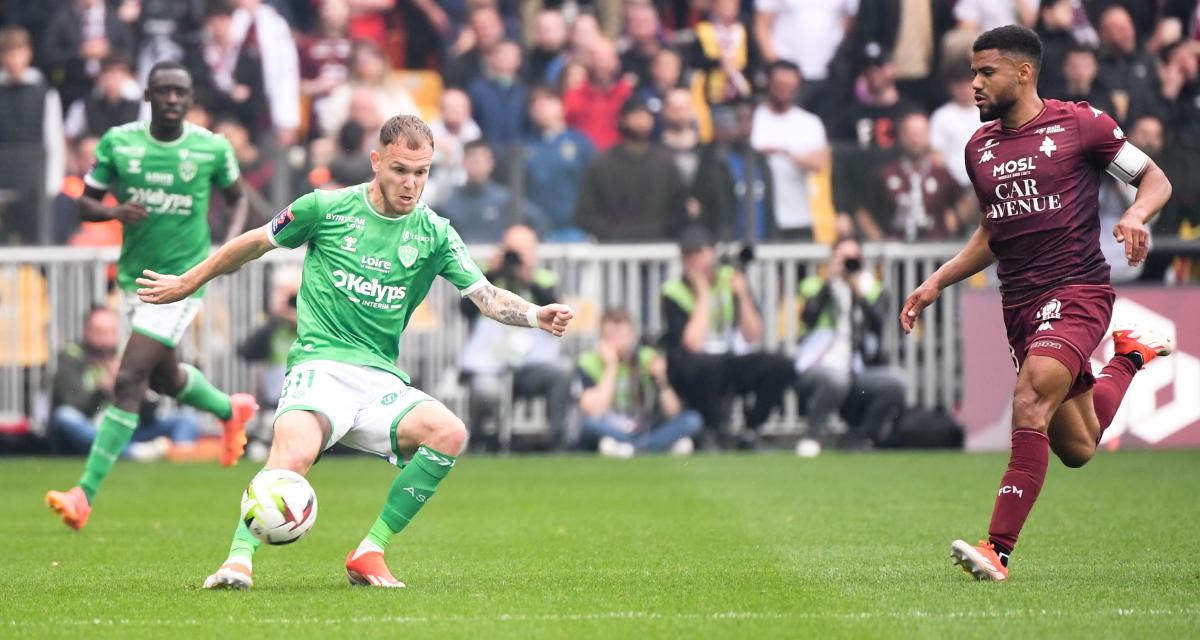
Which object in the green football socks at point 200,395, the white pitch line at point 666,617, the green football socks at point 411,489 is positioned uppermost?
the green football socks at point 411,489

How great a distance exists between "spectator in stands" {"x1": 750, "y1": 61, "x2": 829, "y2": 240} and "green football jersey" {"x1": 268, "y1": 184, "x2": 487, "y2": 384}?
10365 millimetres

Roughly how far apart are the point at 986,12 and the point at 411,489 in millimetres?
13582

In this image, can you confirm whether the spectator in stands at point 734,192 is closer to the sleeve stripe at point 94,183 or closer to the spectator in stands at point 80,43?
the spectator in stands at point 80,43

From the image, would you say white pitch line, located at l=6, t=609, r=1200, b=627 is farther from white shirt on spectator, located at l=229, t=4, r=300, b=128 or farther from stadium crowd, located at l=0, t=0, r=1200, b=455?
white shirt on spectator, located at l=229, t=4, r=300, b=128

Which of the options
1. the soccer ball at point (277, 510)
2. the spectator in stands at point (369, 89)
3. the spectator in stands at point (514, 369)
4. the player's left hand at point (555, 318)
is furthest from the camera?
the spectator in stands at point (369, 89)

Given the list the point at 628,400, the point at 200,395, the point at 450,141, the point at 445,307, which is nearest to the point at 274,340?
the point at 445,307

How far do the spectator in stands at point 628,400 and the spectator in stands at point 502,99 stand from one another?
300 centimetres

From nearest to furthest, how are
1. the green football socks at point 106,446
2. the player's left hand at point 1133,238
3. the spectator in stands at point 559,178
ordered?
the player's left hand at point 1133,238, the green football socks at point 106,446, the spectator in stands at point 559,178

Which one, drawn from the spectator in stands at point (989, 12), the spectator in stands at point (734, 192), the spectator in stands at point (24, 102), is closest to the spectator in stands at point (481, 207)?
the spectator in stands at point (734, 192)

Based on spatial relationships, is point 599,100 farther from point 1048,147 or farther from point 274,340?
point 1048,147

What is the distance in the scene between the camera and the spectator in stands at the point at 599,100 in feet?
65.4

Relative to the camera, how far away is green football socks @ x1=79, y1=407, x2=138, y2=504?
11438 mm

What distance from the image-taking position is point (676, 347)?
18047 mm

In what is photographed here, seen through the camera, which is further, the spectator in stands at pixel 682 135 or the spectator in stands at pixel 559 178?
Result: the spectator in stands at pixel 559 178
